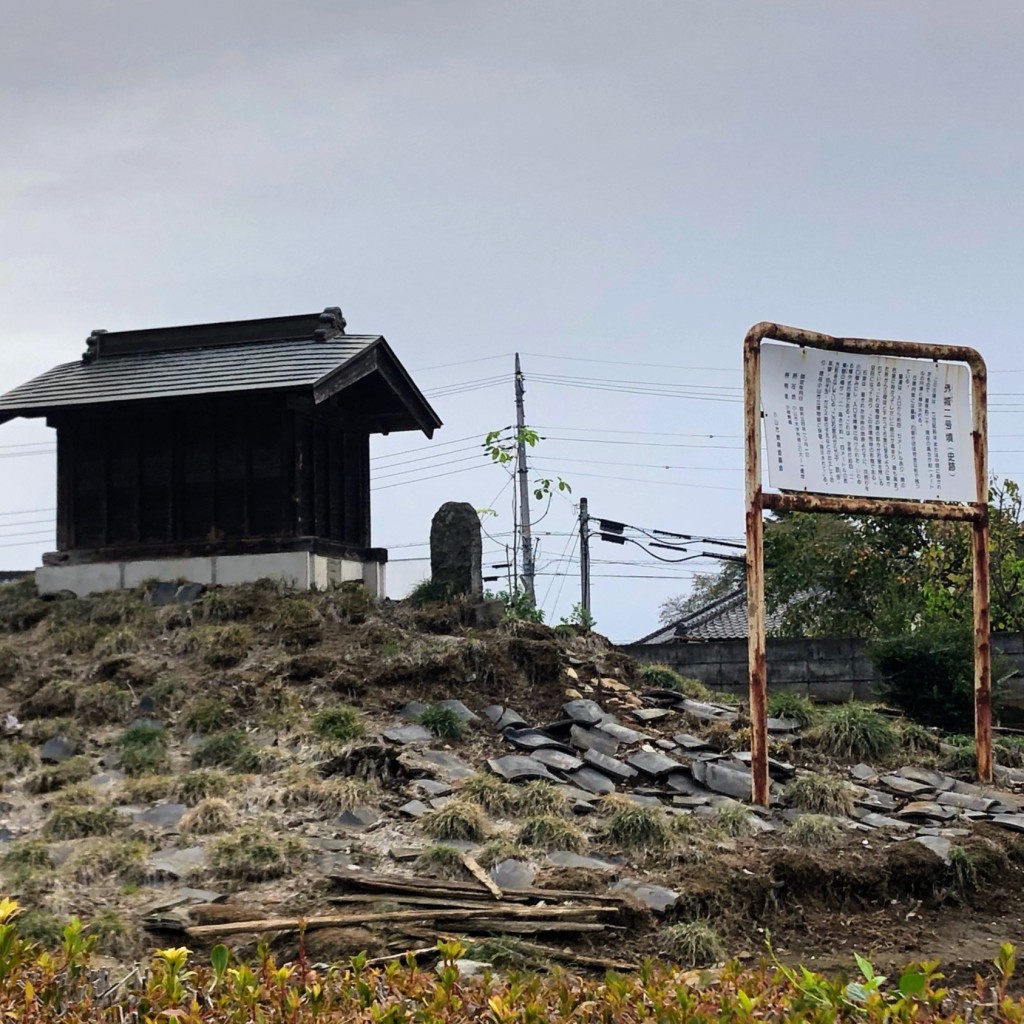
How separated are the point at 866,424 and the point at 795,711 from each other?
3.44 metres

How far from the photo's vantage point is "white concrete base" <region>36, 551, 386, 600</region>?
589 inches

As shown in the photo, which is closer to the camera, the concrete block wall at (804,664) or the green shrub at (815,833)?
the green shrub at (815,833)

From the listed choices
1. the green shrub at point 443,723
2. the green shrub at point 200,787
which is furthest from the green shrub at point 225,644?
the green shrub at point 200,787

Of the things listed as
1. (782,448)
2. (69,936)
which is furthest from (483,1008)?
(782,448)

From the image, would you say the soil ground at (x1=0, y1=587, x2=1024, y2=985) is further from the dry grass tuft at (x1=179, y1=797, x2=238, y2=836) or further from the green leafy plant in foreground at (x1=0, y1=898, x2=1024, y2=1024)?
the green leafy plant in foreground at (x1=0, y1=898, x2=1024, y2=1024)

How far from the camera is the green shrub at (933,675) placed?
1481 centimetres

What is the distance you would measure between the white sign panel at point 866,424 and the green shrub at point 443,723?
3.60 meters

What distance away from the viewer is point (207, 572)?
15242 mm

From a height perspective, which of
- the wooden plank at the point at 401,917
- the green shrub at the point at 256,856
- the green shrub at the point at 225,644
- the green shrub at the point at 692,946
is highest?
the green shrub at the point at 225,644

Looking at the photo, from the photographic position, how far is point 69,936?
456 centimetres

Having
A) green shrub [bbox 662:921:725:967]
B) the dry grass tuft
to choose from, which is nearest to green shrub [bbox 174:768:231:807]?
the dry grass tuft

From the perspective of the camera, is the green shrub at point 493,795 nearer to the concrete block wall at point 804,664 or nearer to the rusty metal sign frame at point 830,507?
the rusty metal sign frame at point 830,507

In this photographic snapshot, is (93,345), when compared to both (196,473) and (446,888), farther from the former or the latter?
(446,888)

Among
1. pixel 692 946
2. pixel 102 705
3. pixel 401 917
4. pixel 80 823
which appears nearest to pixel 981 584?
pixel 692 946
